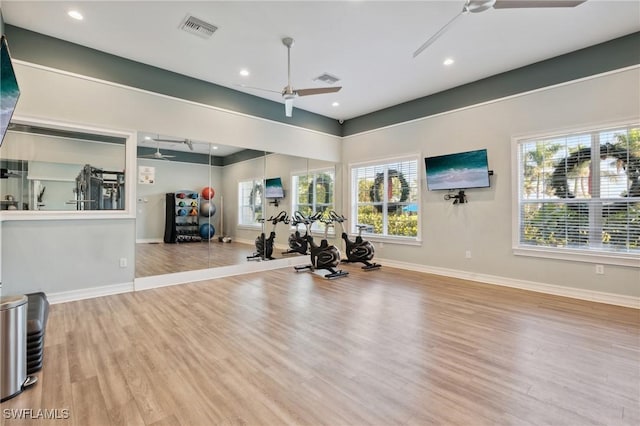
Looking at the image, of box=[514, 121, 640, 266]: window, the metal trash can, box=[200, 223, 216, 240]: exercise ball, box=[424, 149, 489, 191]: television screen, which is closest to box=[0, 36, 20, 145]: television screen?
the metal trash can

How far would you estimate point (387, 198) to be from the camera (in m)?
6.76

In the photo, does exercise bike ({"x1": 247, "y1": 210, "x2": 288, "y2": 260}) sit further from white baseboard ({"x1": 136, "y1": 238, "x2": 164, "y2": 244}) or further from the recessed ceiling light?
the recessed ceiling light

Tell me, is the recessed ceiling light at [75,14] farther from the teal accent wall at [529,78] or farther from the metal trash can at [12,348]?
the teal accent wall at [529,78]

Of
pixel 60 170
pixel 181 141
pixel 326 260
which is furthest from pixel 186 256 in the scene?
pixel 326 260

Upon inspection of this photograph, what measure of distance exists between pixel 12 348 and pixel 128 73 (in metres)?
4.06

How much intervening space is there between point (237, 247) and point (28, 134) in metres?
3.49

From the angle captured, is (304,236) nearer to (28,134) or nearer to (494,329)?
(494,329)

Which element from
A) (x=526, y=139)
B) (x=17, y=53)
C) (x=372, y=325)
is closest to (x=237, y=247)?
(x=372, y=325)

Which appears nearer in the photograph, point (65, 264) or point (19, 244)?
point (19, 244)

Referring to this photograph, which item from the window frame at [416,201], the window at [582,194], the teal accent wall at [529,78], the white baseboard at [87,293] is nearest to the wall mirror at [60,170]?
the white baseboard at [87,293]

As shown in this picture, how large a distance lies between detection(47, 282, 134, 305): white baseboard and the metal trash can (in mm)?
2305

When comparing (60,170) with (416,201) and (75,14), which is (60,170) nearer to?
(75,14)

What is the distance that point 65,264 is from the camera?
3.98 meters

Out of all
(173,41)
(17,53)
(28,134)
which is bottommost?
(28,134)
